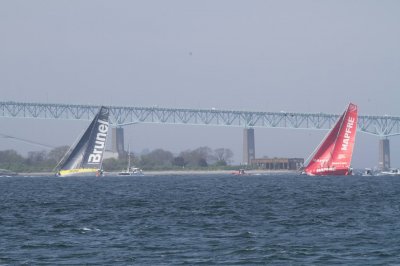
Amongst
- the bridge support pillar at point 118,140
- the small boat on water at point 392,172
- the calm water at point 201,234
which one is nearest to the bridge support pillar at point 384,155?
the small boat on water at point 392,172

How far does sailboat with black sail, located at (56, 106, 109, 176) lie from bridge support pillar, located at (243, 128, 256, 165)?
5522cm

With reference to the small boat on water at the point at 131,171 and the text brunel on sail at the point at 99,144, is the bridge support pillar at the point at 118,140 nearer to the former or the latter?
the small boat on water at the point at 131,171

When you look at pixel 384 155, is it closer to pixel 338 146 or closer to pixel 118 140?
pixel 118 140

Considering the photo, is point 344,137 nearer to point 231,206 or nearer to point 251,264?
point 231,206

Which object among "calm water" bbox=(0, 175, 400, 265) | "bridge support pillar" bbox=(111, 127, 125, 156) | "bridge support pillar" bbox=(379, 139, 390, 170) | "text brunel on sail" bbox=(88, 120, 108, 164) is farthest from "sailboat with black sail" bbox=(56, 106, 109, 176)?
"bridge support pillar" bbox=(379, 139, 390, 170)

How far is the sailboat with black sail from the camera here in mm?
110000

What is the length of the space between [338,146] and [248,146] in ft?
213

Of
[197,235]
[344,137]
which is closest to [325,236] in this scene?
[197,235]

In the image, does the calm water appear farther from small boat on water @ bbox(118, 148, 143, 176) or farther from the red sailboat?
small boat on water @ bbox(118, 148, 143, 176)

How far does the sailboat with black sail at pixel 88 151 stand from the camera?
110m

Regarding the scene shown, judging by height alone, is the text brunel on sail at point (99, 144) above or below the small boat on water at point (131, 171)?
above

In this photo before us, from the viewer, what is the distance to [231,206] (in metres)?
44.6

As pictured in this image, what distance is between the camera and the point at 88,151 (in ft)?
361

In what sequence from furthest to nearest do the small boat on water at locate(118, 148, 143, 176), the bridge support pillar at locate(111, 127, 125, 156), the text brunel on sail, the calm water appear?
the bridge support pillar at locate(111, 127, 125, 156) < the small boat on water at locate(118, 148, 143, 176) < the text brunel on sail < the calm water
